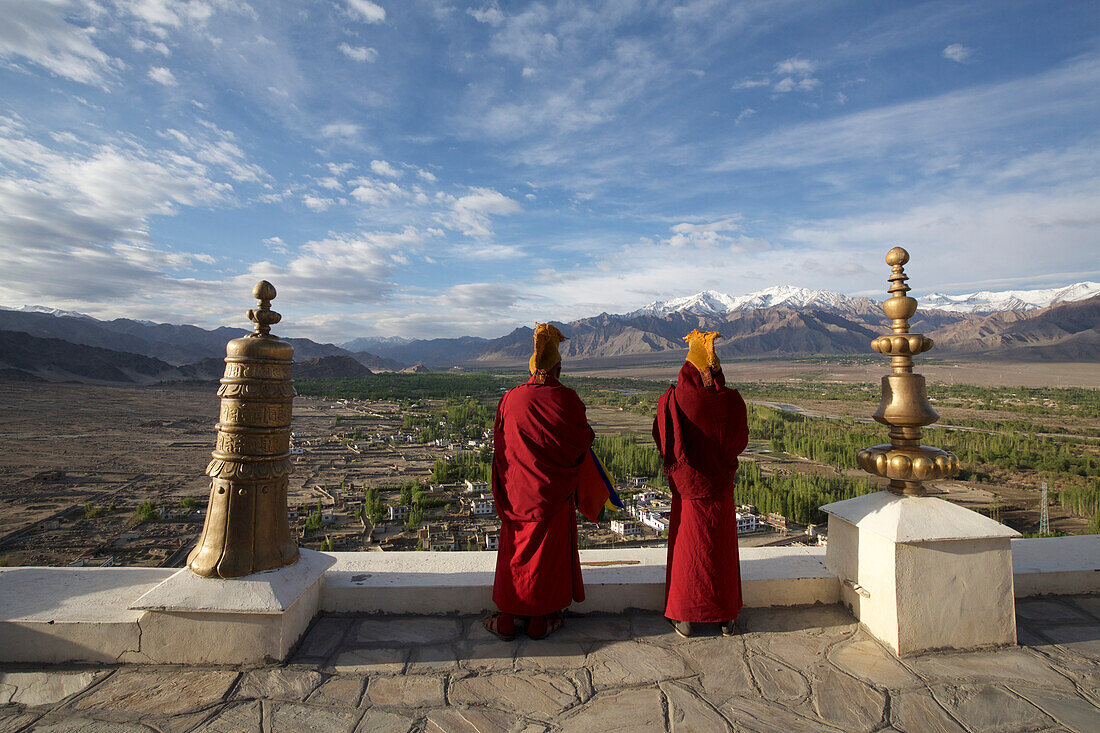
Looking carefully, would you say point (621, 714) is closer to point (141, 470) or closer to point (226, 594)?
point (226, 594)

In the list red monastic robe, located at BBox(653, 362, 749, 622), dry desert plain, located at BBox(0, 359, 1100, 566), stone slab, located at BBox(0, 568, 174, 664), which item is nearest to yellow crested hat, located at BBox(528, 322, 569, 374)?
red monastic robe, located at BBox(653, 362, 749, 622)

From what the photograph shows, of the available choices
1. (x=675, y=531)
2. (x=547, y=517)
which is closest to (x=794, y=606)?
(x=675, y=531)

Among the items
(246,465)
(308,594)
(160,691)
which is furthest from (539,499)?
(160,691)

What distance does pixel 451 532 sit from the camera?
12297mm

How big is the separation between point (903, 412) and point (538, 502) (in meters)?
2.00

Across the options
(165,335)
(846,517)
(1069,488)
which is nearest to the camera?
(846,517)

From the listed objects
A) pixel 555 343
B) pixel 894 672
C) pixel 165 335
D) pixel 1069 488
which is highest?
pixel 165 335

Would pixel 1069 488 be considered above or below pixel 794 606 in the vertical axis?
below

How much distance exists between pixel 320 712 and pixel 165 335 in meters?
176

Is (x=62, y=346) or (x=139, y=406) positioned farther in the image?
(x=62, y=346)

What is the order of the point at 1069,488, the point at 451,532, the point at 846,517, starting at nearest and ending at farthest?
the point at 846,517
the point at 451,532
the point at 1069,488

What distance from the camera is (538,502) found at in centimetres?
272

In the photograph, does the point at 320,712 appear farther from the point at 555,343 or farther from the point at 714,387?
the point at 714,387

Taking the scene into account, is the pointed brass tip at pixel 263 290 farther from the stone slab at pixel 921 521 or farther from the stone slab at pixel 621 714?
the stone slab at pixel 921 521
